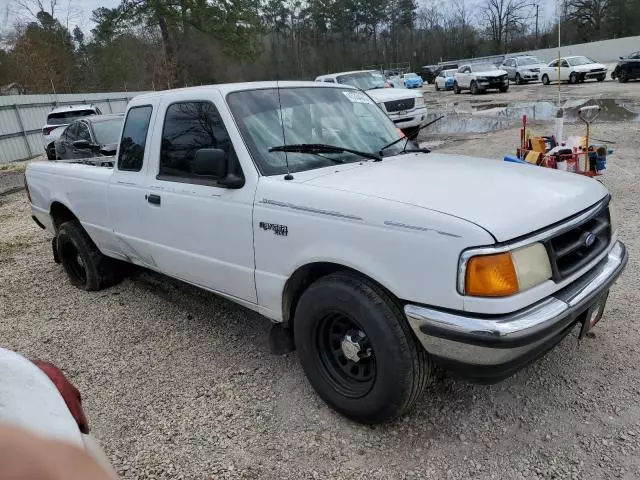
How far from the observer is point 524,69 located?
31.8 metres

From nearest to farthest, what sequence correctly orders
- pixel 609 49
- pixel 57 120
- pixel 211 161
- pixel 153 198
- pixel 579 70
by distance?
pixel 211 161, pixel 153 198, pixel 57 120, pixel 579 70, pixel 609 49

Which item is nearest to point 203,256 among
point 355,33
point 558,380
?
point 558,380

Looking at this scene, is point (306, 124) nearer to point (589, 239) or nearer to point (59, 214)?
point (589, 239)

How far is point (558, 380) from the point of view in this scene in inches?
123

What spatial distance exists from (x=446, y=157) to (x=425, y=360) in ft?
5.40

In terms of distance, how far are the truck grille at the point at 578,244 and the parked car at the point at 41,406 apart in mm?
2095

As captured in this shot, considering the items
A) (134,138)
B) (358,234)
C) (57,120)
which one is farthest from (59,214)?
(57,120)

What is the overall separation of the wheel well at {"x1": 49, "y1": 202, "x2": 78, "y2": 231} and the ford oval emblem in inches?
190

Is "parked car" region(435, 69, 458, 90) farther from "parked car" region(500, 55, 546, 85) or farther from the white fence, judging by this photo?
the white fence

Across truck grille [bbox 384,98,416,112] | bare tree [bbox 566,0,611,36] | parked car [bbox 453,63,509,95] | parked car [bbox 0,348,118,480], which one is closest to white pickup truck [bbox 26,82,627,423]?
parked car [bbox 0,348,118,480]

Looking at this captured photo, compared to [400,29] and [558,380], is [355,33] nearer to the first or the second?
[400,29]

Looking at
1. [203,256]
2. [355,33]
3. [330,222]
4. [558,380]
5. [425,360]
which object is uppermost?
[355,33]

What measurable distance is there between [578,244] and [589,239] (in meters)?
0.13

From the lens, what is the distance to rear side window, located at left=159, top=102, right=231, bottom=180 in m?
3.33
